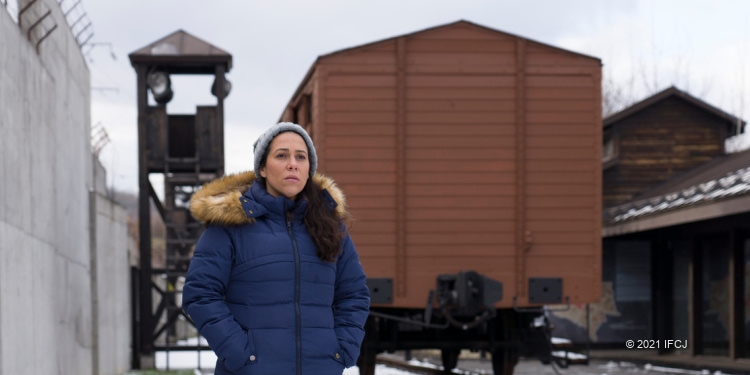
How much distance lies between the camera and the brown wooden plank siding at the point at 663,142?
70.7 ft

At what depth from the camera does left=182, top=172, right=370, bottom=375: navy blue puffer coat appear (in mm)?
3312

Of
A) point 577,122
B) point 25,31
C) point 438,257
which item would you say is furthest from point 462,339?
point 25,31

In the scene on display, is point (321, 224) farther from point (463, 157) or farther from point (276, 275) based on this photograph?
point (463, 157)

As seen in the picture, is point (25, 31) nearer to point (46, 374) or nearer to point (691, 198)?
point (46, 374)

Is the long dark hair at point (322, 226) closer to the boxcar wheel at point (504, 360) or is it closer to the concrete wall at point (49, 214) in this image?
the concrete wall at point (49, 214)

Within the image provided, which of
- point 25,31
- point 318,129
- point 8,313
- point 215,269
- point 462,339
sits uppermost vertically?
point 25,31

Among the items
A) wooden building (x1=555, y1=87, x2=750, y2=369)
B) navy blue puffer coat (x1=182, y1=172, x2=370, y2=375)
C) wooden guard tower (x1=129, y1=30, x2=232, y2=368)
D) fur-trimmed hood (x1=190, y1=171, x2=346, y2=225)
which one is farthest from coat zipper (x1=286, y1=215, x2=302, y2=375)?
wooden guard tower (x1=129, y1=30, x2=232, y2=368)

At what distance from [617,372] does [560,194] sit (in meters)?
5.43

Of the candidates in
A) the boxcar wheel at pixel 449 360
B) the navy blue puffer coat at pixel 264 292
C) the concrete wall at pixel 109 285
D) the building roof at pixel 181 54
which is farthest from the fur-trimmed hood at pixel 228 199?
the building roof at pixel 181 54

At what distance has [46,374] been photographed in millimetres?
8211

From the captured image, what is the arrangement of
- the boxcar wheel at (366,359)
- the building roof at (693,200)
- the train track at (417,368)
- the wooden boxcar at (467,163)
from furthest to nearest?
1. the building roof at (693,200)
2. the train track at (417,368)
3. the boxcar wheel at (366,359)
4. the wooden boxcar at (467,163)

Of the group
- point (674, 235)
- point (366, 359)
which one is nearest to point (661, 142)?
point (674, 235)

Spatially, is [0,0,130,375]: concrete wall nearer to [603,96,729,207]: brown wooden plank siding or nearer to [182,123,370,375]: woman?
[182,123,370,375]: woman

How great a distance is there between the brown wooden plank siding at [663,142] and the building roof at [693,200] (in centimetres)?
Answer: 30
